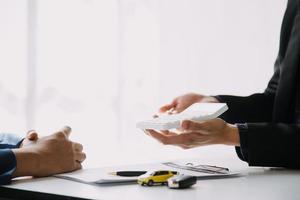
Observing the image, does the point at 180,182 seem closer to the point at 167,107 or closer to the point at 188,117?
the point at 188,117

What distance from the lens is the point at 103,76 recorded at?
129 inches

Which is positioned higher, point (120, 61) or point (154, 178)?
point (120, 61)

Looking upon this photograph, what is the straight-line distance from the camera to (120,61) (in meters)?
3.40

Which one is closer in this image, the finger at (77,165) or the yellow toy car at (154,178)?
the yellow toy car at (154,178)

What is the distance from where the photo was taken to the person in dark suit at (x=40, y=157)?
47.0 inches

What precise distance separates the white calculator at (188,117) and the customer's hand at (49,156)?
0.19 m

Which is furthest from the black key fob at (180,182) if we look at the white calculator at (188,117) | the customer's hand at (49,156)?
the customer's hand at (49,156)

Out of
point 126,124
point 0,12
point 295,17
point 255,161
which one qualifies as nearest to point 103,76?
point 126,124

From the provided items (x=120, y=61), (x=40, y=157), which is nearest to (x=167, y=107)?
(x=40, y=157)

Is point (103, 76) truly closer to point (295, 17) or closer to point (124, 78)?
point (124, 78)

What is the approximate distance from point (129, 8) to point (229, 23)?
0.69 meters

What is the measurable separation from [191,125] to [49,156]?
36cm

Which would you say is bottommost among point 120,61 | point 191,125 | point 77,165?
point 77,165

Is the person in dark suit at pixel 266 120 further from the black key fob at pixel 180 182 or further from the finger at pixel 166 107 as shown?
the black key fob at pixel 180 182
